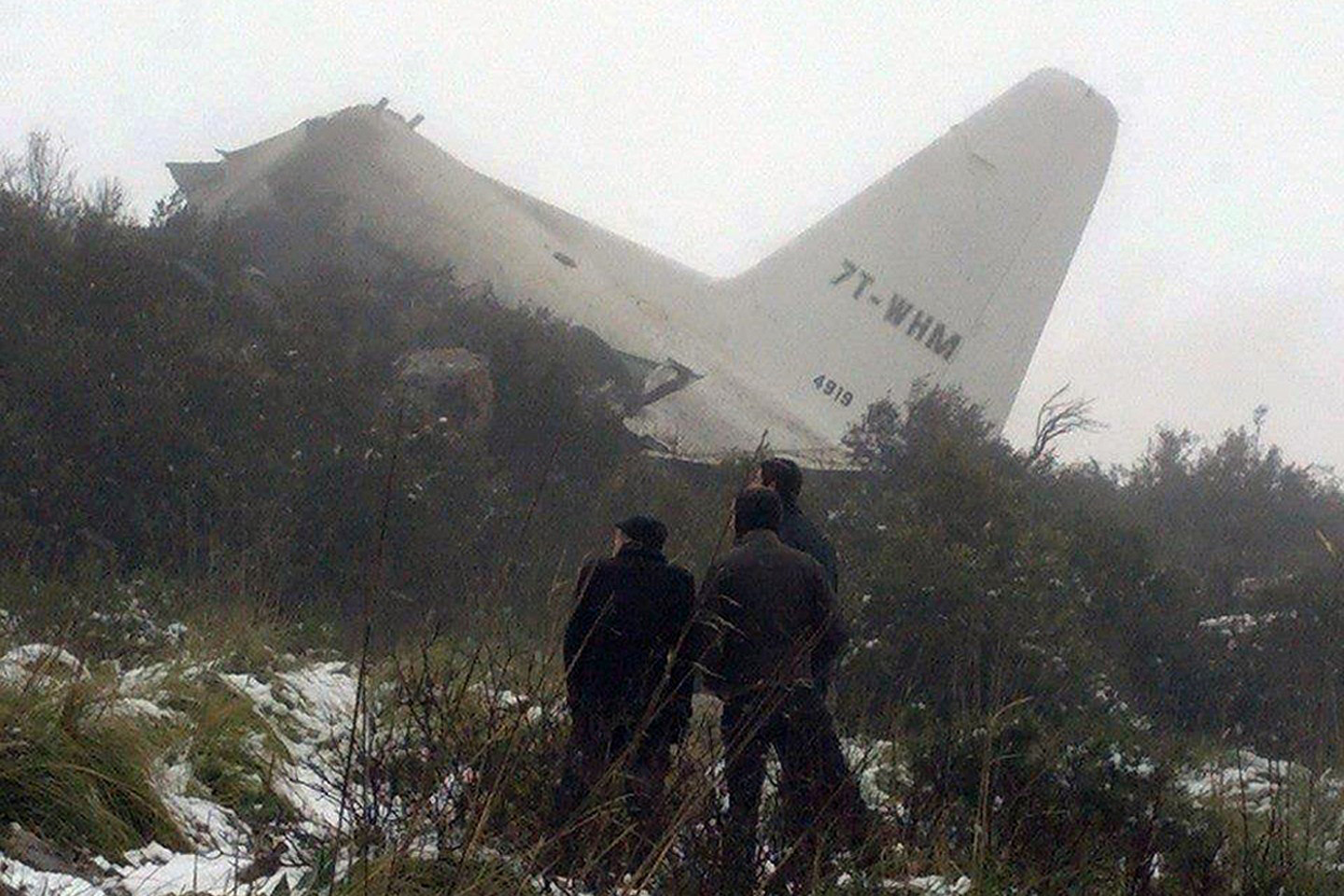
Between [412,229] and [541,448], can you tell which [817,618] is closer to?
[541,448]

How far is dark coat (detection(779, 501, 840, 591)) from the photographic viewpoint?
19.1ft

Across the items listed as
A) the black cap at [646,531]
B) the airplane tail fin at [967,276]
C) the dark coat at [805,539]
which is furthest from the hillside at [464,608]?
the airplane tail fin at [967,276]

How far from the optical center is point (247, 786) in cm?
509

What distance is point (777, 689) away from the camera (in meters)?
3.83

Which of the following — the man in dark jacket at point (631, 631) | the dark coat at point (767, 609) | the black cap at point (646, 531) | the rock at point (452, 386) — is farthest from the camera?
the rock at point (452, 386)

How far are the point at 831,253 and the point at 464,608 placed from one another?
19453 mm

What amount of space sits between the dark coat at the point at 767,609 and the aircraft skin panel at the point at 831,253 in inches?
635

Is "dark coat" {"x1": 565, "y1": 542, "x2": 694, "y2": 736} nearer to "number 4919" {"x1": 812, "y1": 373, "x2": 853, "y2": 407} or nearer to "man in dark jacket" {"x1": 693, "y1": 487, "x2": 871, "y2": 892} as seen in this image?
"man in dark jacket" {"x1": 693, "y1": 487, "x2": 871, "y2": 892}

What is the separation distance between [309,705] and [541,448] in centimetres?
1053

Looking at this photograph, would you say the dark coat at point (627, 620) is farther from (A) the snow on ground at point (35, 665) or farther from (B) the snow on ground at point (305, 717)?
(A) the snow on ground at point (35, 665)

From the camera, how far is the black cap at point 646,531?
5398 millimetres

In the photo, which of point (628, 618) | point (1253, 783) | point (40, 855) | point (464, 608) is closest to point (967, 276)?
point (1253, 783)

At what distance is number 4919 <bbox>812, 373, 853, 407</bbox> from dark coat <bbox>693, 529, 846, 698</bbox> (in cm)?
1728

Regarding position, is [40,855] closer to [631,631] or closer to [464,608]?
[464,608]
